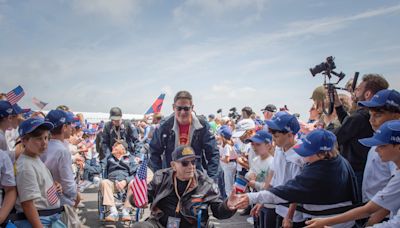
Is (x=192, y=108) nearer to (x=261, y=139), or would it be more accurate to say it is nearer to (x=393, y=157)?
(x=261, y=139)

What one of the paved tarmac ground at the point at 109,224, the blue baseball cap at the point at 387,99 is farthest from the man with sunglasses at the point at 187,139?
the blue baseball cap at the point at 387,99

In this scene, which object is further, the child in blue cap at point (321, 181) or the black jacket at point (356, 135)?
the black jacket at point (356, 135)

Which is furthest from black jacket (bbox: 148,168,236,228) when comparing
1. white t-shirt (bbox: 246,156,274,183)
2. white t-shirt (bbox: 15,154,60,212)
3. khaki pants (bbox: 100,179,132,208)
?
khaki pants (bbox: 100,179,132,208)

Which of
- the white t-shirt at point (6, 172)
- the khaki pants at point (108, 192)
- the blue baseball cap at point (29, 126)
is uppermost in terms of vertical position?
the blue baseball cap at point (29, 126)

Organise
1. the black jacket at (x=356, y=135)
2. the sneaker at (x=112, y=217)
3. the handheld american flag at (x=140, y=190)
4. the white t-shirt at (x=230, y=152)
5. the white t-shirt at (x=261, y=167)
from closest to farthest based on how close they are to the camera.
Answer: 1. the black jacket at (x=356, y=135)
2. the handheld american flag at (x=140, y=190)
3. the white t-shirt at (x=261, y=167)
4. the sneaker at (x=112, y=217)
5. the white t-shirt at (x=230, y=152)

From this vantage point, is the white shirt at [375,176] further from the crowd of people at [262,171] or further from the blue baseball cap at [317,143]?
the blue baseball cap at [317,143]

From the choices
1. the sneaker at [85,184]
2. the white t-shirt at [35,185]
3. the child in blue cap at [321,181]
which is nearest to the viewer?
the child in blue cap at [321,181]

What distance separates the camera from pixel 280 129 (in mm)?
2891

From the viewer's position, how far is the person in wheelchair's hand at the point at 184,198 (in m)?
2.97

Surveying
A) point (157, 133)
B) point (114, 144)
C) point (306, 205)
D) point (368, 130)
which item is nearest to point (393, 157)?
point (306, 205)

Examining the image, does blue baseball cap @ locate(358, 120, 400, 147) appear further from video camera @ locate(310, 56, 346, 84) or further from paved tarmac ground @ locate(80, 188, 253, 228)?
paved tarmac ground @ locate(80, 188, 253, 228)

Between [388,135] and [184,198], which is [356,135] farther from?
[184,198]

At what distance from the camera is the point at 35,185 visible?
2.41 m

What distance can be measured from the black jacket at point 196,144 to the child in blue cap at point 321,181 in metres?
1.58
